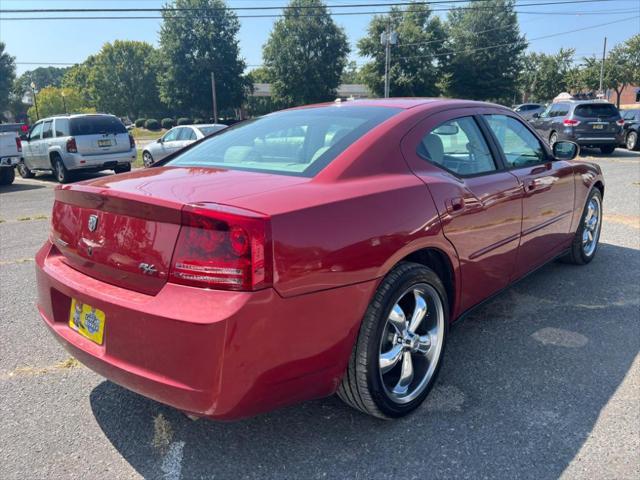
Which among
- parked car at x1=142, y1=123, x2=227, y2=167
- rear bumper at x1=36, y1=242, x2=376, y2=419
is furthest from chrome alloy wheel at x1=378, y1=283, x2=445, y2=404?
parked car at x1=142, y1=123, x2=227, y2=167

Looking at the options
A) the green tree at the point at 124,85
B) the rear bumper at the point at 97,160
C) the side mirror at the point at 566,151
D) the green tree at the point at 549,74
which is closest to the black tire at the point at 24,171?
the rear bumper at the point at 97,160

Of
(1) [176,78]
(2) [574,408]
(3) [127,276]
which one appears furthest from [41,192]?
(1) [176,78]

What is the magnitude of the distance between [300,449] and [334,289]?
79 centimetres

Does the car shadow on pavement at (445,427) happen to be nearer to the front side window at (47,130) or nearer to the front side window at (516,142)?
the front side window at (516,142)

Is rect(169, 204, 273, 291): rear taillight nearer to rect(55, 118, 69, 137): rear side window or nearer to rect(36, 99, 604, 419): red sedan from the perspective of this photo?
rect(36, 99, 604, 419): red sedan

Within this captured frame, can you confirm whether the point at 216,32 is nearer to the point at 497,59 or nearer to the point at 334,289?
the point at 497,59

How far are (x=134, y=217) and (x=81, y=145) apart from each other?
1190 cm

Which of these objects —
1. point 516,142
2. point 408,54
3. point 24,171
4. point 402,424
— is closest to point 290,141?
point 402,424

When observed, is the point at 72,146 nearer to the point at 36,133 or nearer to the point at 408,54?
the point at 36,133

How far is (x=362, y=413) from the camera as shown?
105 inches

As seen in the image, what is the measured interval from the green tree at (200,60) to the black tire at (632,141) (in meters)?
43.9

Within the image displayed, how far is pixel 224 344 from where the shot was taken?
73.9 inches

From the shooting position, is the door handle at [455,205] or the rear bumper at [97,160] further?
A: the rear bumper at [97,160]

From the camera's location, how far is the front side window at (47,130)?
13.4 m
